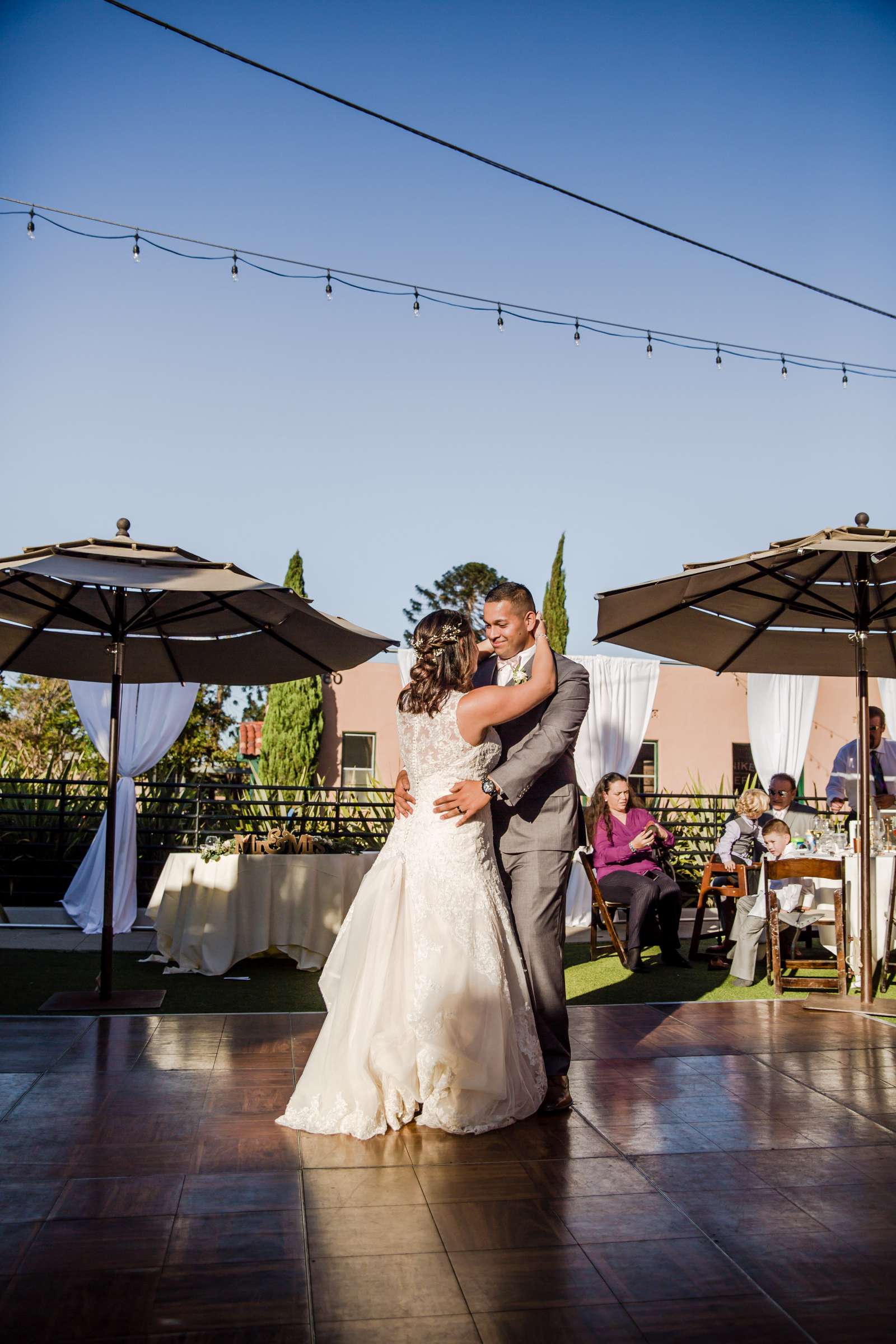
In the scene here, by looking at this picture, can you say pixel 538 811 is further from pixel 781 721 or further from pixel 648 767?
pixel 648 767

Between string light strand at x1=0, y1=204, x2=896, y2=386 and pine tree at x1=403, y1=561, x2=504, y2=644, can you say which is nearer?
string light strand at x1=0, y1=204, x2=896, y2=386

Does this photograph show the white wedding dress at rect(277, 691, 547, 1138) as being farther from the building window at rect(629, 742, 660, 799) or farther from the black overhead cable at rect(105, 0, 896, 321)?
the building window at rect(629, 742, 660, 799)

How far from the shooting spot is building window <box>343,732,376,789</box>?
2038 cm

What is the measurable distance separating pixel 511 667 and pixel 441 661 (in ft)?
1.91

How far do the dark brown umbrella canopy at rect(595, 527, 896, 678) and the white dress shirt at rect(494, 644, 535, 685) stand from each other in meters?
1.84

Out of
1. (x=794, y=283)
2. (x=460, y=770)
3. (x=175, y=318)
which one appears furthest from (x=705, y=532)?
(x=460, y=770)

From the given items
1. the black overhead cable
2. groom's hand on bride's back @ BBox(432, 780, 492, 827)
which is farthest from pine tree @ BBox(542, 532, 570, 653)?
groom's hand on bride's back @ BBox(432, 780, 492, 827)

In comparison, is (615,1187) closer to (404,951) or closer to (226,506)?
(404,951)

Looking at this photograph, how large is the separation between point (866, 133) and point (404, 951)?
8.90 meters

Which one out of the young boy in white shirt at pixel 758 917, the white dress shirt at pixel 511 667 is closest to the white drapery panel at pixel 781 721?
the young boy in white shirt at pixel 758 917

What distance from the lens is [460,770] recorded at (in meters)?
3.92

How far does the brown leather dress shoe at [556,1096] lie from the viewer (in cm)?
392

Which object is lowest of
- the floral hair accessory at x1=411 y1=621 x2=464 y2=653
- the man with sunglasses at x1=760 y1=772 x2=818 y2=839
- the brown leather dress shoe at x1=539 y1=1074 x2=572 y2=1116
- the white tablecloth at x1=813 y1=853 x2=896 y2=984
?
the brown leather dress shoe at x1=539 y1=1074 x2=572 y2=1116

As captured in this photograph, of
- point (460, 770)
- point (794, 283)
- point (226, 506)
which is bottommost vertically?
point (460, 770)
